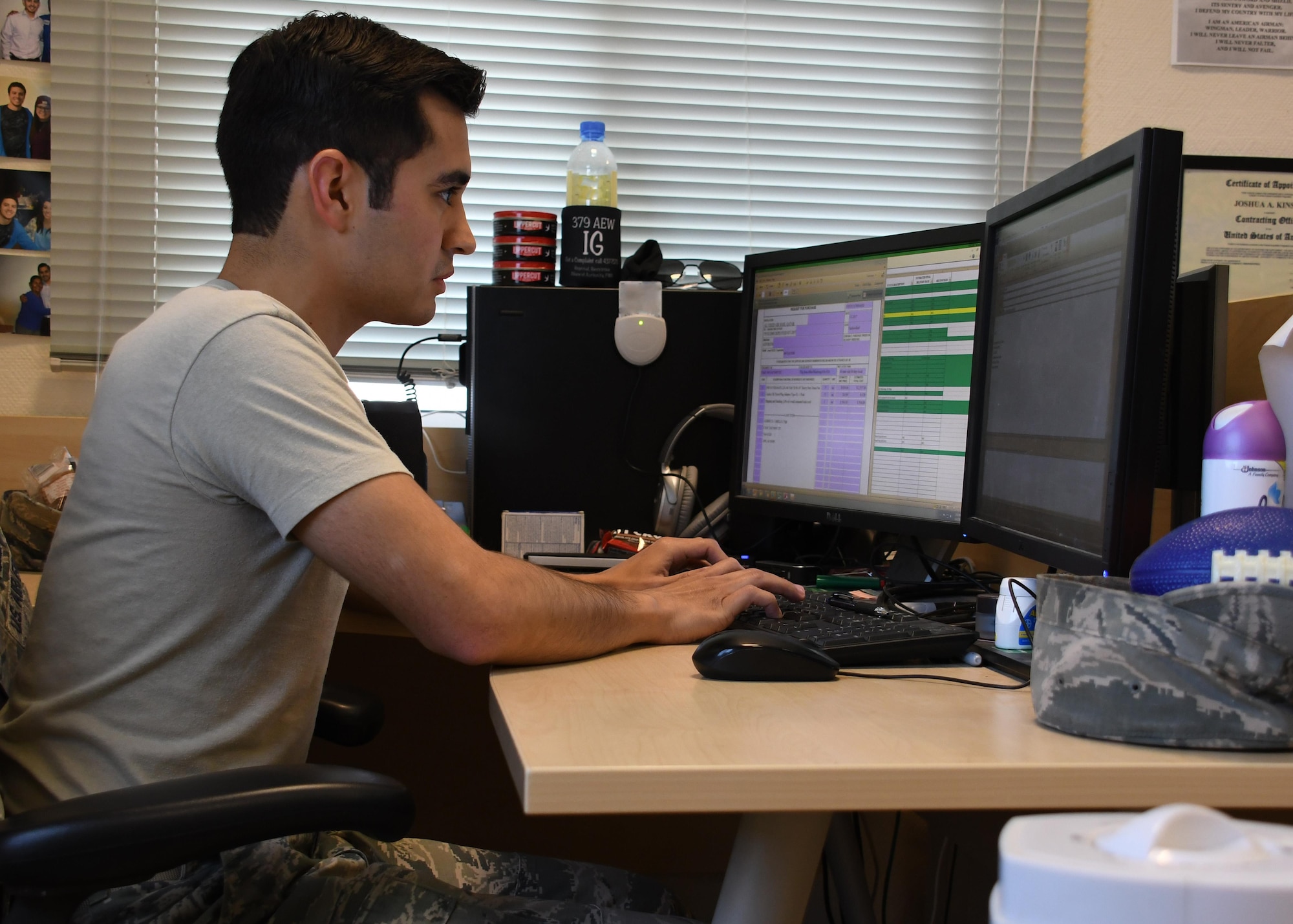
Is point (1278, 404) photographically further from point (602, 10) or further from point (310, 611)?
point (602, 10)

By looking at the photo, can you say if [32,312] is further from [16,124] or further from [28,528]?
[28,528]

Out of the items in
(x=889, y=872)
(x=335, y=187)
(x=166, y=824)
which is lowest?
(x=889, y=872)

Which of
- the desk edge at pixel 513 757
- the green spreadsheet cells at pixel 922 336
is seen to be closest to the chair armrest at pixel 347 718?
the desk edge at pixel 513 757

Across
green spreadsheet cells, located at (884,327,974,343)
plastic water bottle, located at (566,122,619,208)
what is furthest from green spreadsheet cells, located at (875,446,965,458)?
plastic water bottle, located at (566,122,619,208)

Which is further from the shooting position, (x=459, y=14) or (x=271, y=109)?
(x=459, y=14)

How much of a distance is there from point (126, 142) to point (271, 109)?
1089 millimetres

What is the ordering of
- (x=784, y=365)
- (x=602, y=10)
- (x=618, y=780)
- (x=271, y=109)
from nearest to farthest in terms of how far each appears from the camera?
1. (x=618, y=780)
2. (x=271, y=109)
3. (x=784, y=365)
4. (x=602, y=10)

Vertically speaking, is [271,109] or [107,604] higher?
[271,109]

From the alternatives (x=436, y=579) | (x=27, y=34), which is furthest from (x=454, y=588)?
(x=27, y=34)

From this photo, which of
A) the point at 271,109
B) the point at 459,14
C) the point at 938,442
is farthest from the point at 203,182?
the point at 938,442

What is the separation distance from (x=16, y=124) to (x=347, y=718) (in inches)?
55.7

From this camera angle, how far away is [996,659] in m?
0.92

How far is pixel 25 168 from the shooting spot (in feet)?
6.28

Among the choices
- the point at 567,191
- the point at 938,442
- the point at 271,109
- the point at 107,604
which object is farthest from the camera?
the point at 567,191
